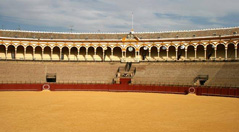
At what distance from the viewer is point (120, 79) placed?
43875 millimetres

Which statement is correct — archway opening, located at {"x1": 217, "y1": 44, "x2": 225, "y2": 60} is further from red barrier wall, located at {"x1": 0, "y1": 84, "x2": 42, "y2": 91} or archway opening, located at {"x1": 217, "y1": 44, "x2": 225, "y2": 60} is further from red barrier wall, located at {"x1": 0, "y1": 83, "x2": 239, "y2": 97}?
red barrier wall, located at {"x1": 0, "y1": 84, "x2": 42, "y2": 91}

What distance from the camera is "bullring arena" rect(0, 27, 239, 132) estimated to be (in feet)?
58.0

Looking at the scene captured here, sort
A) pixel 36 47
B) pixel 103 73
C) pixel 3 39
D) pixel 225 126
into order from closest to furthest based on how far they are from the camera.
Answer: pixel 225 126, pixel 103 73, pixel 3 39, pixel 36 47

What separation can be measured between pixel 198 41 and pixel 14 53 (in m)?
34.4

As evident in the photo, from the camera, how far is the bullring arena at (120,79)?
17688 millimetres

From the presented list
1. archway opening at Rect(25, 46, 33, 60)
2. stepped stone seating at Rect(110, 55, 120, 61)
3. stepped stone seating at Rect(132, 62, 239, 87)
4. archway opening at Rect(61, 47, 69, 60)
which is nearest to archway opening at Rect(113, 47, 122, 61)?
stepped stone seating at Rect(110, 55, 120, 61)

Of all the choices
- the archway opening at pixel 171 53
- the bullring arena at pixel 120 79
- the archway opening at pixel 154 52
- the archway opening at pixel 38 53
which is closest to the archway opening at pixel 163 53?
the bullring arena at pixel 120 79

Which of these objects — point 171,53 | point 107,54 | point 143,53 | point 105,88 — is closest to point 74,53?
point 107,54

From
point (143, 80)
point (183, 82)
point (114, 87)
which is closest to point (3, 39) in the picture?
point (114, 87)

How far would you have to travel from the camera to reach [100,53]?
56.2 metres

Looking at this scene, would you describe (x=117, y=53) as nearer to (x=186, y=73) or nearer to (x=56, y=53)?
(x=56, y=53)

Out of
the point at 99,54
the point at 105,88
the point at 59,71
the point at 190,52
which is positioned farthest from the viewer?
the point at 99,54

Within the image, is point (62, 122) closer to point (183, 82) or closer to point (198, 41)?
point (183, 82)

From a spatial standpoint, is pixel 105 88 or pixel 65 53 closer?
pixel 105 88
